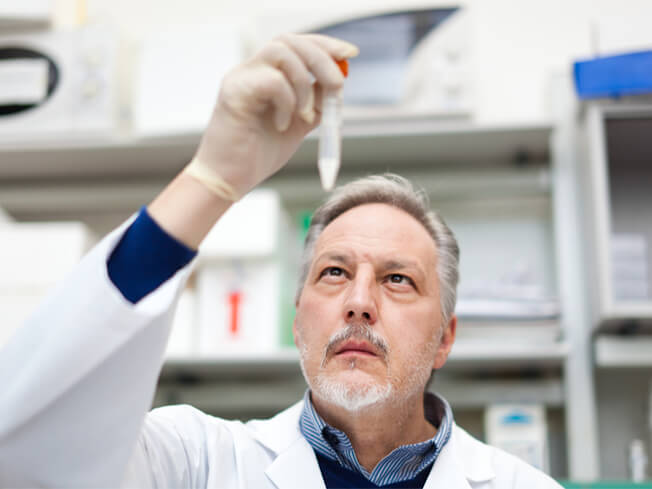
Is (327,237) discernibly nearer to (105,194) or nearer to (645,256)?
(645,256)

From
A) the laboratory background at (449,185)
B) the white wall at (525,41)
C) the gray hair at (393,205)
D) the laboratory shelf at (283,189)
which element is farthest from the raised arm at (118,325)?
the white wall at (525,41)

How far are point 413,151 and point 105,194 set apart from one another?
0.88 m

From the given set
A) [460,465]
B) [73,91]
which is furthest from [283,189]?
[460,465]

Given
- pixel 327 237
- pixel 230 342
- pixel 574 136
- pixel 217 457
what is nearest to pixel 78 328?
pixel 217 457

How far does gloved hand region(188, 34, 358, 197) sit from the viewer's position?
2.58 feet

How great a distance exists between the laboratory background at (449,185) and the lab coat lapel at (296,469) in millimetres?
653

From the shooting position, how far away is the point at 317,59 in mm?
797

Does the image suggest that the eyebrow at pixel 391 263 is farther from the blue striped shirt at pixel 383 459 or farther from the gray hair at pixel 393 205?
the blue striped shirt at pixel 383 459

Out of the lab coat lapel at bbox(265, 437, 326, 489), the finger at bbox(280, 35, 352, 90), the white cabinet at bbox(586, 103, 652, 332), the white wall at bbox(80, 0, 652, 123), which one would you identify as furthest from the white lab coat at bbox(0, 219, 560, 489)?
the white wall at bbox(80, 0, 652, 123)

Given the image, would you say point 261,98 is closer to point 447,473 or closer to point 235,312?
point 447,473

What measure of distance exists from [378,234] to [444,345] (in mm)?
255

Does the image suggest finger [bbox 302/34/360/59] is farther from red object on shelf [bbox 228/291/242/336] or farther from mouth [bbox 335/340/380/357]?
red object on shelf [bbox 228/291/242/336]

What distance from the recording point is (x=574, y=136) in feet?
7.02

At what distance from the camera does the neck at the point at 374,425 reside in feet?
4.03
